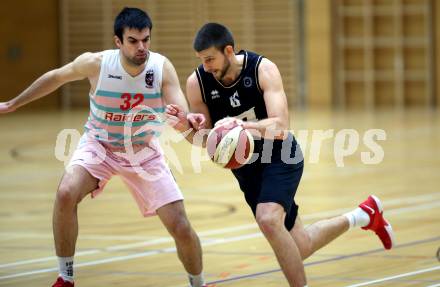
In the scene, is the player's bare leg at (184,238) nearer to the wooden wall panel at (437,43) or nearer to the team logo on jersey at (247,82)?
the team logo on jersey at (247,82)

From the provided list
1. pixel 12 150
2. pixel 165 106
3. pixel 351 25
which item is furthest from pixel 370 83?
pixel 165 106

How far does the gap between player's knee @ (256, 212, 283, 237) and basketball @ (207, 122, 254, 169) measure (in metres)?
0.39

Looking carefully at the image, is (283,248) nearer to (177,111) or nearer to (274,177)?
(274,177)

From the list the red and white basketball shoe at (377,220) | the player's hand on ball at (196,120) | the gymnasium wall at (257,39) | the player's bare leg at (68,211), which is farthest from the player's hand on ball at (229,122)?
the gymnasium wall at (257,39)

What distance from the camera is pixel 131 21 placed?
629cm

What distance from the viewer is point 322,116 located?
24094mm

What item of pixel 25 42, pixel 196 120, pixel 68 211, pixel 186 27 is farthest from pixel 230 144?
pixel 25 42

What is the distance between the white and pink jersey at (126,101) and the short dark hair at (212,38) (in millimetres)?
669

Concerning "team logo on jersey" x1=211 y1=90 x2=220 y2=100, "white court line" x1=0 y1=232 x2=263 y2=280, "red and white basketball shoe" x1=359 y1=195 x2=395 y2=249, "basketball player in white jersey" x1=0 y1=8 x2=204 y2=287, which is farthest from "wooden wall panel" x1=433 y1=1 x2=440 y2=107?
"team logo on jersey" x1=211 y1=90 x2=220 y2=100

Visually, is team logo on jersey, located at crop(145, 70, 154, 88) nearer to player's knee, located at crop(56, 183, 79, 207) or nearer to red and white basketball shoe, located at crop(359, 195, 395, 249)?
player's knee, located at crop(56, 183, 79, 207)

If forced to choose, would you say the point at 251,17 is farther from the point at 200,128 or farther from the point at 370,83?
the point at 200,128

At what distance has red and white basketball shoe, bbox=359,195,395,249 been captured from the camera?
7.41m

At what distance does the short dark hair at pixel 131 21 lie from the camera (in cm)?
628

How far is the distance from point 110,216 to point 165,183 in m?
4.20
